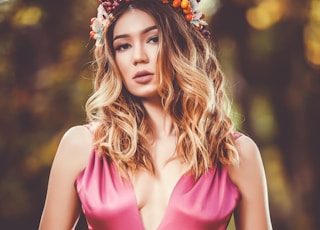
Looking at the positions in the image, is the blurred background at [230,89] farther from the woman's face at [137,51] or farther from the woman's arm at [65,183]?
the woman's arm at [65,183]

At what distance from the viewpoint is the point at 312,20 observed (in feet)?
30.2

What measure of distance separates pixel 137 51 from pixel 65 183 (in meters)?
0.68

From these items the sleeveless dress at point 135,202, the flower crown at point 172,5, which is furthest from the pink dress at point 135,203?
the flower crown at point 172,5

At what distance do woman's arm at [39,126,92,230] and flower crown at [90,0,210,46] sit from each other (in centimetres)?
55

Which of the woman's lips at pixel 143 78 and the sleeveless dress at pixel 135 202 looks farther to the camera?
the woman's lips at pixel 143 78

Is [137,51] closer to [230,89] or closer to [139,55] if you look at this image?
[139,55]

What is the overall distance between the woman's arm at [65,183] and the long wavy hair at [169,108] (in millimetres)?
90

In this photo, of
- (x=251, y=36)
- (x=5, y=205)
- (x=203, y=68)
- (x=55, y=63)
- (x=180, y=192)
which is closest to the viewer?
(x=180, y=192)

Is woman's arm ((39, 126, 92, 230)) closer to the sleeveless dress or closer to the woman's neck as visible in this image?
the sleeveless dress

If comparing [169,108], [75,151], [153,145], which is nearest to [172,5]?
[169,108]

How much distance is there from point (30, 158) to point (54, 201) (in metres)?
5.04

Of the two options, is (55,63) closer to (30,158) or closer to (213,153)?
(30,158)

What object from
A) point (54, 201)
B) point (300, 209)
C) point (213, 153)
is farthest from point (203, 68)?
point (300, 209)

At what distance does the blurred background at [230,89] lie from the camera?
26.7 feet
